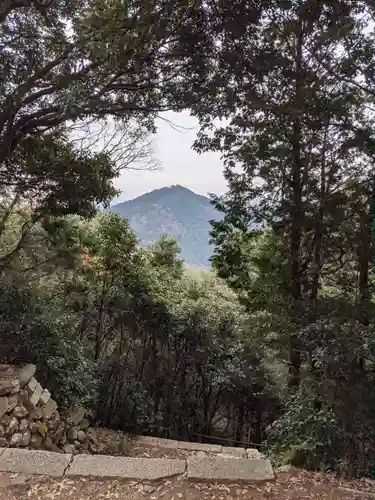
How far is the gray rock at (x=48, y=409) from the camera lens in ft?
12.6

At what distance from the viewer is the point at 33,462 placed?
230 centimetres

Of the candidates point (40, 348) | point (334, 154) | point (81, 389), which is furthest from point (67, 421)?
point (334, 154)

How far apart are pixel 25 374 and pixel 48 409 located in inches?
17.3

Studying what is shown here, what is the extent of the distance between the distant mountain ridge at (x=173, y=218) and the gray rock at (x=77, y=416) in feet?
8.40

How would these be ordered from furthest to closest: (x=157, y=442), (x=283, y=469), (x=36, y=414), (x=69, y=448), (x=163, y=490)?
(x=157, y=442) → (x=69, y=448) → (x=36, y=414) → (x=283, y=469) → (x=163, y=490)

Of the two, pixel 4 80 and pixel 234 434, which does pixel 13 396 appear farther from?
pixel 234 434

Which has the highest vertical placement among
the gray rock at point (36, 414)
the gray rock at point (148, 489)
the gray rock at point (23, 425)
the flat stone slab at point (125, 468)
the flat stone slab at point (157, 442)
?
the flat stone slab at point (125, 468)

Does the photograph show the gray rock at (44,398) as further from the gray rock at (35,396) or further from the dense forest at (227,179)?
the dense forest at (227,179)

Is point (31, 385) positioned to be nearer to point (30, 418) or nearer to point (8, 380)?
point (8, 380)

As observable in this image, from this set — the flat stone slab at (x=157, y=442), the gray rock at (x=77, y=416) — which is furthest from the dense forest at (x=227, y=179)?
the flat stone slab at (x=157, y=442)

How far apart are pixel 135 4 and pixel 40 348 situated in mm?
3640

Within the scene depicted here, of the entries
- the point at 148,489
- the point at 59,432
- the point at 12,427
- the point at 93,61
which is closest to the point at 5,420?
the point at 12,427

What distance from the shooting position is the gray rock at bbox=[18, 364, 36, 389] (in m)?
3.79

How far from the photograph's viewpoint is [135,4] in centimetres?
240
